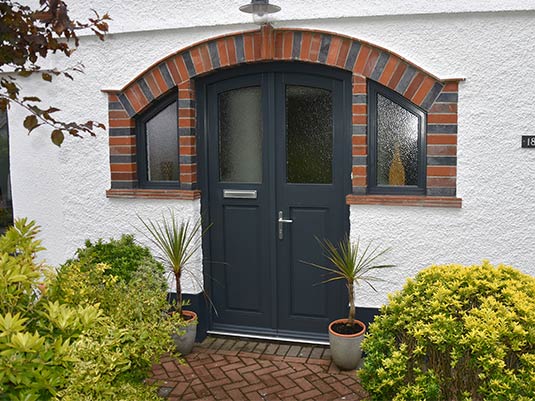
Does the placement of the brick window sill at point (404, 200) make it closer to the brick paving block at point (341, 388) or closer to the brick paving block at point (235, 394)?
the brick paving block at point (341, 388)

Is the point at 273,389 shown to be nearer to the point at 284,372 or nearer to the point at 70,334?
the point at 284,372

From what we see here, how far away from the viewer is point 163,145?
5598 mm

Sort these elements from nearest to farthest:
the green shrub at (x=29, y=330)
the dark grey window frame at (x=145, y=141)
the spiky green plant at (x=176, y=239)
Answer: the green shrub at (x=29, y=330), the spiky green plant at (x=176, y=239), the dark grey window frame at (x=145, y=141)

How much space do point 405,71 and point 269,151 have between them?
4.62 ft

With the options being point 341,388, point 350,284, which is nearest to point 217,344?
point 341,388

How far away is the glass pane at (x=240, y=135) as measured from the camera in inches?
212

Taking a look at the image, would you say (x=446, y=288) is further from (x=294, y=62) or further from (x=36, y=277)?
(x=294, y=62)

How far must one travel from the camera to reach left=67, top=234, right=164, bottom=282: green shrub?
16.6ft

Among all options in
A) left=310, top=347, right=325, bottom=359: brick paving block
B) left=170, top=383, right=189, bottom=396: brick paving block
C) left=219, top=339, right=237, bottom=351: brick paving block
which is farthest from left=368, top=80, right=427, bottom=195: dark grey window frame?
left=170, top=383, right=189, bottom=396: brick paving block

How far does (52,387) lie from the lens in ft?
7.31

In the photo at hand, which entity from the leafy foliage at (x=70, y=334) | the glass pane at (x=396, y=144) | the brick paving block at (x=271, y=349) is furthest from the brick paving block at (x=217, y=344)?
the leafy foliage at (x=70, y=334)

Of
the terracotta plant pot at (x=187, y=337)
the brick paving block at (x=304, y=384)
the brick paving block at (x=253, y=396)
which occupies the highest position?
the terracotta plant pot at (x=187, y=337)

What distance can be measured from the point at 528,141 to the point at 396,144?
1.04 metres

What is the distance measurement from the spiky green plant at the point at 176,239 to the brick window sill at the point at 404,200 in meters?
1.50
